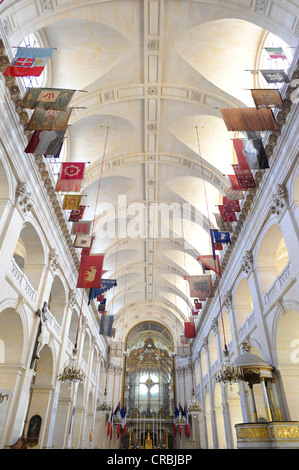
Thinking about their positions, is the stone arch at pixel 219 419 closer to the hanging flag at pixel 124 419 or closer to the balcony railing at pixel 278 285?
the hanging flag at pixel 124 419

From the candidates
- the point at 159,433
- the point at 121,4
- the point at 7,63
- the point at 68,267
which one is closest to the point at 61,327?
the point at 68,267

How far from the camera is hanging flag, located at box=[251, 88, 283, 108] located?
9.52m

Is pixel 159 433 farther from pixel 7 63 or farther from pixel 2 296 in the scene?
pixel 7 63

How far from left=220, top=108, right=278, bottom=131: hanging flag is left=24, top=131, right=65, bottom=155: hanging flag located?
5147 mm

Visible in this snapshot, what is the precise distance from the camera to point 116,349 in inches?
1315

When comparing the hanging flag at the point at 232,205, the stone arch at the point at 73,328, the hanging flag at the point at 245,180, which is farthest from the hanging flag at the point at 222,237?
the stone arch at the point at 73,328

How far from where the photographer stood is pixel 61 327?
53.6ft

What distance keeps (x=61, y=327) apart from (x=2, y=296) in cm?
714

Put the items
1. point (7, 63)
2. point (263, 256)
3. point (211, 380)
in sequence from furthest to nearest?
point (211, 380)
point (263, 256)
point (7, 63)

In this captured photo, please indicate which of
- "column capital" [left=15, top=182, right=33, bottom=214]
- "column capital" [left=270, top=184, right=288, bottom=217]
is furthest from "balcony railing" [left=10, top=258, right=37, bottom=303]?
"column capital" [left=270, top=184, right=288, bottom=217]

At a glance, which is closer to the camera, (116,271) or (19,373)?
(19,373)

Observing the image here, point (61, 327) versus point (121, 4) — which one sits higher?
point (121, 4)

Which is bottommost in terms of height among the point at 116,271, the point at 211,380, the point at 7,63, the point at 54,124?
the point at 211,380

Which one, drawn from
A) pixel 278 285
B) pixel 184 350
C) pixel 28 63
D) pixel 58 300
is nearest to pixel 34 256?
pixel 58 300
